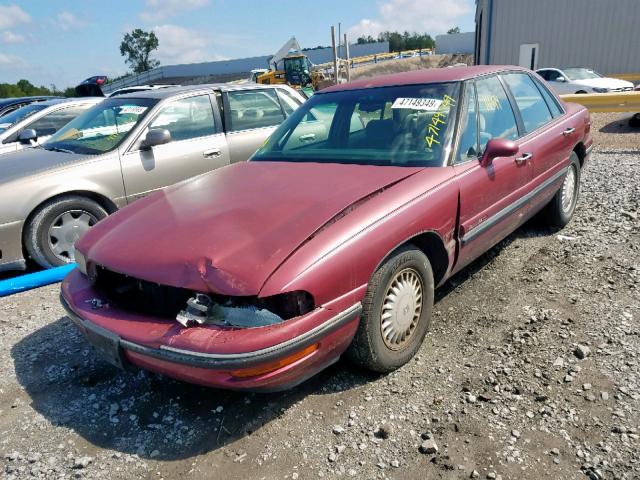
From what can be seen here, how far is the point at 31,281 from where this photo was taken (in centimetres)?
427

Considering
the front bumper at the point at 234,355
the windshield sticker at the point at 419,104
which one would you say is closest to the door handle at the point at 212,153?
the windshield sticker at the point at 419,104

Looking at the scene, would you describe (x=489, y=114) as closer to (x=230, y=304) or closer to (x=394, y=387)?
(x=394, y=387)

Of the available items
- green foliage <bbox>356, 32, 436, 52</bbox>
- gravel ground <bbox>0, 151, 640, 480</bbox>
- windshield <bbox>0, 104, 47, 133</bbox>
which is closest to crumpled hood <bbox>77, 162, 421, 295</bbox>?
gravel ground <bbox>0, 151, 640, 480</bbox>

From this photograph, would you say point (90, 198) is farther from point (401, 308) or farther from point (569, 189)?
point (569, 189)

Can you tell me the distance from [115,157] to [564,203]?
4.43 metres

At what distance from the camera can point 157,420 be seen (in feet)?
8.52

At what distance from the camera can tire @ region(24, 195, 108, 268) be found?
435 cm

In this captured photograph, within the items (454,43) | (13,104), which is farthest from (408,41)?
(13,104)

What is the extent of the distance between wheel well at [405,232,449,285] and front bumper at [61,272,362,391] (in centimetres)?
71

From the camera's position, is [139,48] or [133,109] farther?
[139,48]

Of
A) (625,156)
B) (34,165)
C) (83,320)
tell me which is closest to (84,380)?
(83,320)

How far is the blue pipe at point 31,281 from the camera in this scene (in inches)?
166

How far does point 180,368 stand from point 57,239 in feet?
9.91

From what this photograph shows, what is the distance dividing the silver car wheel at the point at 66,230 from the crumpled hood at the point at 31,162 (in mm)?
470
